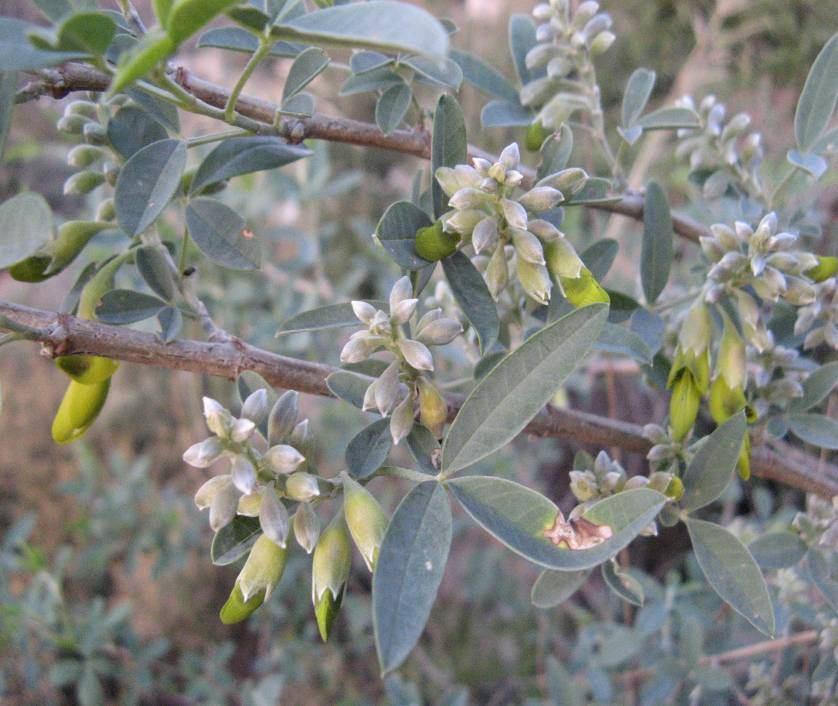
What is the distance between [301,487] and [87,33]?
37cm

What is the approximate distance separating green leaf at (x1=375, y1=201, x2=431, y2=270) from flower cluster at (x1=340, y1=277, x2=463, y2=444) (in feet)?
0.08

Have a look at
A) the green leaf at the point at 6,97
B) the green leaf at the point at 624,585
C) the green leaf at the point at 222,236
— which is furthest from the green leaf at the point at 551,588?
the green leaf at the point at 6,97

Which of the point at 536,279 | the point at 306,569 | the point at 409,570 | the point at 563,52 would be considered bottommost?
the point at 306,569

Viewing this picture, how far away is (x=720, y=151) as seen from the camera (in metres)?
1.00

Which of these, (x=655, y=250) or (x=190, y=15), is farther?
(x=655, y=250)

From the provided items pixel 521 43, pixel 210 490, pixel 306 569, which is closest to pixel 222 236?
pixel 210 490

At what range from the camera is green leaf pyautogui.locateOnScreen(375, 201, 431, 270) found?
0.65 m

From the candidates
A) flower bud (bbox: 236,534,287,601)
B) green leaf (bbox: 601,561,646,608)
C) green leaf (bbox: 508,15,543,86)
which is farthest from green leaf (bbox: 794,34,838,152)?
flower bud (bbox: 236,534,287,601)

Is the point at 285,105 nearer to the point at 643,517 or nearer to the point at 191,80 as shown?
the point at 191,80

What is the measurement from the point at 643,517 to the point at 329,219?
3962 mm

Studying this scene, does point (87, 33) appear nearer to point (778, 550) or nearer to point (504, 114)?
point (504, 114)

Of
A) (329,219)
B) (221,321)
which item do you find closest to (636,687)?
(221,321)

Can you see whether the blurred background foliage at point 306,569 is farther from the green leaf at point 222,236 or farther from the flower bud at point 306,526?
the flower bud at point 306,526

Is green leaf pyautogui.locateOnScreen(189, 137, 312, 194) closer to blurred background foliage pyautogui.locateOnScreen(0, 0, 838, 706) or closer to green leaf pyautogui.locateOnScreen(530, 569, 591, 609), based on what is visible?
blurred background foliage pyautogui.locateOnScreen(0, 0, 838, 706)
